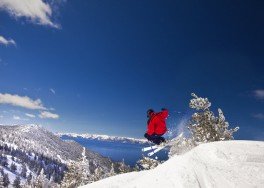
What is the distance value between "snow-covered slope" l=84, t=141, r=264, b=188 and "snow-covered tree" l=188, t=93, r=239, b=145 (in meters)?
12.1

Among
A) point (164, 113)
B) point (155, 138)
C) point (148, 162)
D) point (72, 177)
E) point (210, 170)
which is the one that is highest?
point (72, 177)

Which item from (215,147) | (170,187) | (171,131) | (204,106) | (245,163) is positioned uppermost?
(204,106)

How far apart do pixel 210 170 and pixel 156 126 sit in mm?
8126

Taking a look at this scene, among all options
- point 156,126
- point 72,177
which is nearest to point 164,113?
point 156,126

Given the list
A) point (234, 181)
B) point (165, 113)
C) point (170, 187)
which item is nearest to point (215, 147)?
point (234, 181)

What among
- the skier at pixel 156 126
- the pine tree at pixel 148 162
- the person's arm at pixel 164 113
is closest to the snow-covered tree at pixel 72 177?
the pine tree at pixel 148 162

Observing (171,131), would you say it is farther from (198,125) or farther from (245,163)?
(245,163)

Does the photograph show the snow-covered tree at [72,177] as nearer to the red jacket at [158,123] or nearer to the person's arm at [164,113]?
the red jacket at [158,123]

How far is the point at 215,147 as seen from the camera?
8.22 m

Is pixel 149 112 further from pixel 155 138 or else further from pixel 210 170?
pixel 210 170

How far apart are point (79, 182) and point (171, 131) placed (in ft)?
90.8

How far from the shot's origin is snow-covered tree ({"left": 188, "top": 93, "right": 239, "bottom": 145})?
67.8 ft

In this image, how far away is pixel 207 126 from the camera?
69.6 feet

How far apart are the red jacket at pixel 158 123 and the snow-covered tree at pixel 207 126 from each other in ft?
18.0
